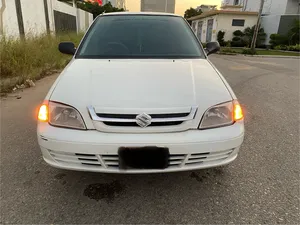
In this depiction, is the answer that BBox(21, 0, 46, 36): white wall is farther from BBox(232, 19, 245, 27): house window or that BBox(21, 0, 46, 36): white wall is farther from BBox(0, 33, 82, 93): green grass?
BBox(232, 19, 245, 27): house window

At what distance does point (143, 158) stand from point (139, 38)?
5.54 ft

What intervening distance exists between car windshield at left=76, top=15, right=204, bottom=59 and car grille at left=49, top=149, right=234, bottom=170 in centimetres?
126

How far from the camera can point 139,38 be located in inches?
114

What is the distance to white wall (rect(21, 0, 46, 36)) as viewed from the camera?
31.4ft

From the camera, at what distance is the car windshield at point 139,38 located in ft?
8.89

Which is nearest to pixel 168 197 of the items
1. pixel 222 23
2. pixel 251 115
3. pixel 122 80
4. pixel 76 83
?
pixel 122 80

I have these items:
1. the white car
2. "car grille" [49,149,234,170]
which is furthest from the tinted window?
"car grille" [49,149,234,170]

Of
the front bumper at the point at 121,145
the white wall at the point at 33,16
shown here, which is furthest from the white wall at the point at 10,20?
the front bumper at the point at 121,145

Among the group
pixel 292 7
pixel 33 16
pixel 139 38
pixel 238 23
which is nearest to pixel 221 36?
pixel 238 23

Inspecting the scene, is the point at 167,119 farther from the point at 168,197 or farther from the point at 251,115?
the point at 251,115

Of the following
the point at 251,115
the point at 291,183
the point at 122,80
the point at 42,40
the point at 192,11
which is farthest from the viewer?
the point at 192,11

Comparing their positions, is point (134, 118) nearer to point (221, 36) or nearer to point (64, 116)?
point (64, 116)

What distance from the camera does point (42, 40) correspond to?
772 centimetres

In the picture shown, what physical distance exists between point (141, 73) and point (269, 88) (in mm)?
5192
